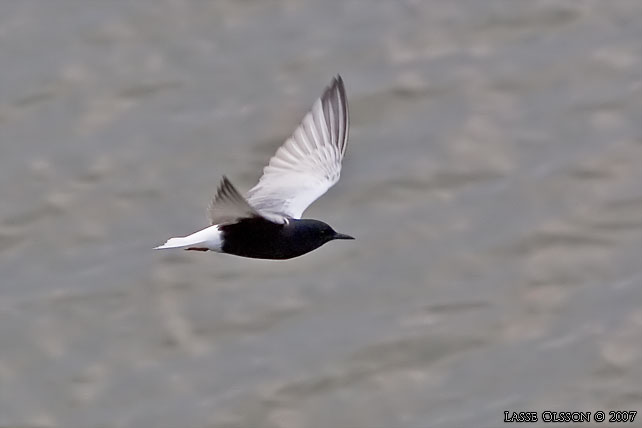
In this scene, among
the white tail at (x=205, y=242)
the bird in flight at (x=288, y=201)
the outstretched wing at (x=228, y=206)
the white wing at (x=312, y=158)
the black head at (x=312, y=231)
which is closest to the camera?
the outstretched wing at (x=228, y=206)

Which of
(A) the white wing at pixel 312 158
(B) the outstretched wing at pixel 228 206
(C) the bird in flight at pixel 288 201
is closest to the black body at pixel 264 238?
(C) the bird in flight at pixel 288 201

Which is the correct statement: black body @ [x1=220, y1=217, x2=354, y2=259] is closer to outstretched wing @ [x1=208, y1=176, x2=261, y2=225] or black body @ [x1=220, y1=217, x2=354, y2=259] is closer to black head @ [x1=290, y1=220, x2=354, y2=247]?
black head @ [x1=290, y1=220, x2=354, y2=247]

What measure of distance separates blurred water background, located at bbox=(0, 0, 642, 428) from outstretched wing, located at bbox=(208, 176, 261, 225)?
2.99 meters

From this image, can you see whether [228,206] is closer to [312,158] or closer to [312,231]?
[312,231]

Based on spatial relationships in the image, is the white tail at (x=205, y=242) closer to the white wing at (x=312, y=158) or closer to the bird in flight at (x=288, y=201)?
the bird in flight at (x=288, y=201)

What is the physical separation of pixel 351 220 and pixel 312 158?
2.27m

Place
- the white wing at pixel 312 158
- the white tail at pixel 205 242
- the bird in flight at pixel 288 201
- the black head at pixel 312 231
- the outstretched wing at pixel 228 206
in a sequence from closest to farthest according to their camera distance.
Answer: the outstretched wing at pixel 228 206, the bird in flight at pixel 288 201, the white tail at pixel 205 242, the black head at pixel 312 231, the white wing at pixel 312 158

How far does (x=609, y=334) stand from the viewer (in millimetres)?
11312

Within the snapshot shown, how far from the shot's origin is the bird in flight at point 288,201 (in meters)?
8.59

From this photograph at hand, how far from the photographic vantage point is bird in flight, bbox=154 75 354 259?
8594 millimetres

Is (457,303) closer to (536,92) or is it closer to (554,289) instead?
(554,289)

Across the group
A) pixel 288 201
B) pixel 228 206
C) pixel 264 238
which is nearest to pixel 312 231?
pixel 264 238

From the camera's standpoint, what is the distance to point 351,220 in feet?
39.5

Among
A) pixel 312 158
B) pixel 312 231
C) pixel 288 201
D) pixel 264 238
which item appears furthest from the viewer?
pixel 312 158
